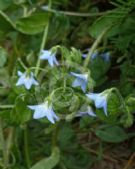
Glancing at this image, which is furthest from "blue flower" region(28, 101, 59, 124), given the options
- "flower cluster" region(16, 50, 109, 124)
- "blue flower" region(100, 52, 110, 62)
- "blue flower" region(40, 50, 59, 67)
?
"blue flower" region(100, 52, 110, 62)

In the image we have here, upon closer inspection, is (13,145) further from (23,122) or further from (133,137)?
(133,137)

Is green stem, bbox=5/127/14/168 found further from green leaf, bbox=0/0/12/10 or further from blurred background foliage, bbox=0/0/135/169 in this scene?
green leaf, bbox=0/0/12/10

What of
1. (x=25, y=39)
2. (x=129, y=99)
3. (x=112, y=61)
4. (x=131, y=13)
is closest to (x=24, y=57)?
(x=25, y=39)

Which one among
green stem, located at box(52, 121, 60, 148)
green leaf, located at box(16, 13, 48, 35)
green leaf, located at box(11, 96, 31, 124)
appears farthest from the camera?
green leaf, located at box(16, 13, 48, 35)

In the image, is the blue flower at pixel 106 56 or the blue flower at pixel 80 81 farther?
the blue flower at pixel 106 56

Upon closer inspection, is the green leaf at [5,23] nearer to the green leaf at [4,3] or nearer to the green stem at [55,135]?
the green leaf at [4,3]

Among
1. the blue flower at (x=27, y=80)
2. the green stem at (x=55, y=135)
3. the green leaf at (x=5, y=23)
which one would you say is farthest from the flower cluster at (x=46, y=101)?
the green leaf at (x=5, y=23)
